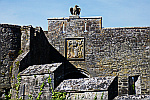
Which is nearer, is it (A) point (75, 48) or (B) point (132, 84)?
(A) point (75, 48)

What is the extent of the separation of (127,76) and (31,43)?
19.6 feet

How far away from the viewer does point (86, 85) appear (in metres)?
8.95

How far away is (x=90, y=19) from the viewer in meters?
15.1

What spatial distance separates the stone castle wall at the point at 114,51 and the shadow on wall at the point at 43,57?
0.37 m

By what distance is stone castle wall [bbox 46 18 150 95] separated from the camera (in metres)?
14.7

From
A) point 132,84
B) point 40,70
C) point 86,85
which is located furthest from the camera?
point 132,84

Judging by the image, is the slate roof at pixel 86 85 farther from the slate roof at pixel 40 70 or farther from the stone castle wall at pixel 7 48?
the stone castle wall at pixel 7 48

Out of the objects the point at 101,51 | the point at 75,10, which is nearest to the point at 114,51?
the point at 101,51

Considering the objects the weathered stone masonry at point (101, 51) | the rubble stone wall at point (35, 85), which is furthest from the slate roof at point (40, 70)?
the weathered stone masonry at point (101, 51)

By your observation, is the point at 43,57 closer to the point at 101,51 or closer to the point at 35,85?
the point at 101,51

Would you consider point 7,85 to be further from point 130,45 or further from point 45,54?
point 130,45

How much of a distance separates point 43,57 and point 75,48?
2074mm

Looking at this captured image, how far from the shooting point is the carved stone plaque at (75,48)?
14.8 meters

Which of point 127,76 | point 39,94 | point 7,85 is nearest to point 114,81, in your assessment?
point 39,94
